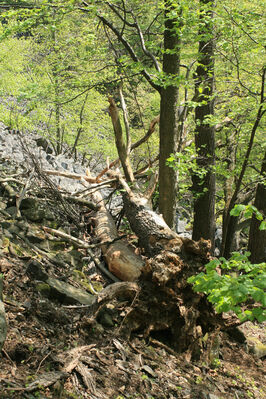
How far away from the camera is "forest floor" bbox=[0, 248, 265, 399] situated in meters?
2.77

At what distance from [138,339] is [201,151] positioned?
14.7 ft

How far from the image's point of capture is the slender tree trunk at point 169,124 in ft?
20.7

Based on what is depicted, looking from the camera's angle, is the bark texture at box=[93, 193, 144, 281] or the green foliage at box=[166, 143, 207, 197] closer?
the green foliage at box=[166, 143, 207, 197]

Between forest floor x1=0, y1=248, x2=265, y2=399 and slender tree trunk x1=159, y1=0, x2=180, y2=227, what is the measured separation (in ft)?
9.77

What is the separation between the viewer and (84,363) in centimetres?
328

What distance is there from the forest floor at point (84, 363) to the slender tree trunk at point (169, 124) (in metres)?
2.98

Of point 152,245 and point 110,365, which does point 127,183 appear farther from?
point 110,365

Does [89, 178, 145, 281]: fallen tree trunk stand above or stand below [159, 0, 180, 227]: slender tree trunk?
below

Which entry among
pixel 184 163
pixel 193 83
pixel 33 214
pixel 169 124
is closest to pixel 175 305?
pixel 184 163

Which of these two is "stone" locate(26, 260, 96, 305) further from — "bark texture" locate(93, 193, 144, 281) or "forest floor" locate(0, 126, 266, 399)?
"bark texture" locate(93, 193, 144, 281)

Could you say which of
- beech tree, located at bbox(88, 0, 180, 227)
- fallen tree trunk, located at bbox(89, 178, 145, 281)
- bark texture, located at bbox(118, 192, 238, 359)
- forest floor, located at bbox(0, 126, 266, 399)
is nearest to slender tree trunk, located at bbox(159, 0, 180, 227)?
beech tree, located at bbox(88, 0, 180, 227)

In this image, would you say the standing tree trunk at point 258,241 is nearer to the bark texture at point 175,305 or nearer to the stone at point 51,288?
the bark texture at point 175,305

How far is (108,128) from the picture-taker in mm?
20391

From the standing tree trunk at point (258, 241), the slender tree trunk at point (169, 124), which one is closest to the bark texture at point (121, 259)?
the slender tree trunk at point (169, 124)
